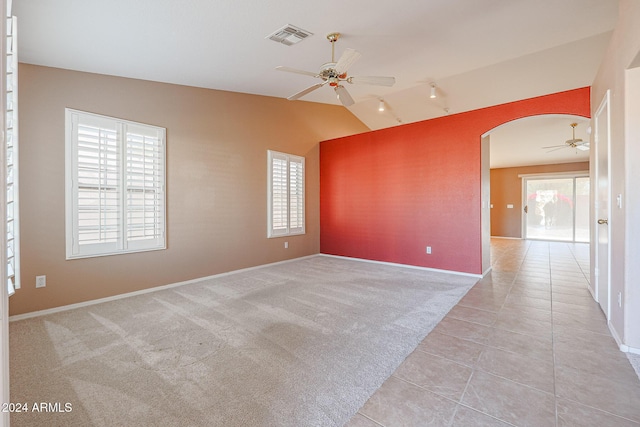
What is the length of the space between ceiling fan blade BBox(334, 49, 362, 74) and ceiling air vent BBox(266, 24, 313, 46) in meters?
0.49

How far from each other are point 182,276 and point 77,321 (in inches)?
54.7

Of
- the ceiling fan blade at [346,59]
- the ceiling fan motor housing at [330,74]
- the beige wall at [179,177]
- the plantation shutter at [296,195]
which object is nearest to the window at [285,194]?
the plantation shutter at [296,195]

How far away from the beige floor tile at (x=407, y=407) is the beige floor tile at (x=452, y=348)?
52cm

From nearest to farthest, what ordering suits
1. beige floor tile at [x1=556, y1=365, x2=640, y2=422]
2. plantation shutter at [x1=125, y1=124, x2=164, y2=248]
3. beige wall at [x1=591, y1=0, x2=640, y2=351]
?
beige floor tile at [x1=556, y1=365, x2=640, y2=422]
beige wall at [x1=591, y1=0, x2=640, y2=351]
plantation shutter at [x1=125, y1=124, x2=164, y2=248]

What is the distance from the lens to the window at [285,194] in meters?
5.45

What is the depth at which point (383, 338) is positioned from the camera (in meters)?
2.45

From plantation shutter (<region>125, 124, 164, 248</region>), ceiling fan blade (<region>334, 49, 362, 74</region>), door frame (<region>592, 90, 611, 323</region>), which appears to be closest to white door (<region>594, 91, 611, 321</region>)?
door frame (<region>592, 90, 611, 323</region>)

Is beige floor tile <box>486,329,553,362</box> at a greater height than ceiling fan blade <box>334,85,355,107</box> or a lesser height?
lesser

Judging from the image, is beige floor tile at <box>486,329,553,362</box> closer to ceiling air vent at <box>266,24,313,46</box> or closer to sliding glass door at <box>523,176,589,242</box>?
ceiling air vent at <box>266,24,313,46</box>

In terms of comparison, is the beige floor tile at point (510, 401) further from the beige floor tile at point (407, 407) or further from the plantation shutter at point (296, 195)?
the plantation shutter at point (296, 195)

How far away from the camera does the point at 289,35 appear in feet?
10.00

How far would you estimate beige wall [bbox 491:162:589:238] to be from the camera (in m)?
9.86

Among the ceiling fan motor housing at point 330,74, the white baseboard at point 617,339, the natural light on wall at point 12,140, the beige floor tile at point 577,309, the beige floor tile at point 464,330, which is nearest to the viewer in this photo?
the natural light on wall at point 12,140

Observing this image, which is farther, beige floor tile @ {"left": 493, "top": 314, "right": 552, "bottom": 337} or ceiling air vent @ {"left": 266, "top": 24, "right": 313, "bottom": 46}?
ceiling air vent @ {"left": 266, "top": 24, "right": 313, "bottom": 46}
